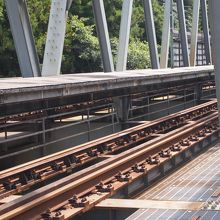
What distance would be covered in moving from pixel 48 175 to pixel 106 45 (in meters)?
8.49

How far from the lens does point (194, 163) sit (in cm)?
1074

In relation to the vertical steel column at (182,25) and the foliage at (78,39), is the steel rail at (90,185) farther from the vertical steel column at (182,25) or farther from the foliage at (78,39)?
the foliage at (78,39)

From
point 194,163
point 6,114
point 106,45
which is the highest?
point 106,45

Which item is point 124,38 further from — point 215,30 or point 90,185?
point 215,30

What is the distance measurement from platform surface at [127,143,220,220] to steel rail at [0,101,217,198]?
152cm

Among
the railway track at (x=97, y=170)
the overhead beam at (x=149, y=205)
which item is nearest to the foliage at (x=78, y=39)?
the railway track at (x=97, y=170)

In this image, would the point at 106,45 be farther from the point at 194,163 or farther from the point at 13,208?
the point at 13,208

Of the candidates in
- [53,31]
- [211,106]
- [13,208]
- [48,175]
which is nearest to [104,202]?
[13,208]

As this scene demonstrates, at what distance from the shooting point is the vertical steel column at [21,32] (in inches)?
450

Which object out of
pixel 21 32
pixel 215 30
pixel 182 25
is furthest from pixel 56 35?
pixel 182 25

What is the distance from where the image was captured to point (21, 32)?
1152cm

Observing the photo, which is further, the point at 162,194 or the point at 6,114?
the point at 6,114

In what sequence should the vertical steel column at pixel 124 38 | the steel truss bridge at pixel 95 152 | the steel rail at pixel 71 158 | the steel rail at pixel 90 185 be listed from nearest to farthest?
the steel rail at pixel 90 185
the steel truss bridge at pixel 95 152
the steel rail at pixel 71 158
the vertical steel column at pixel 124 38

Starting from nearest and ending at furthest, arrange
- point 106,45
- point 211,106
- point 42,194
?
1. point 42,194
2. point 106,45
3. point 211,106
